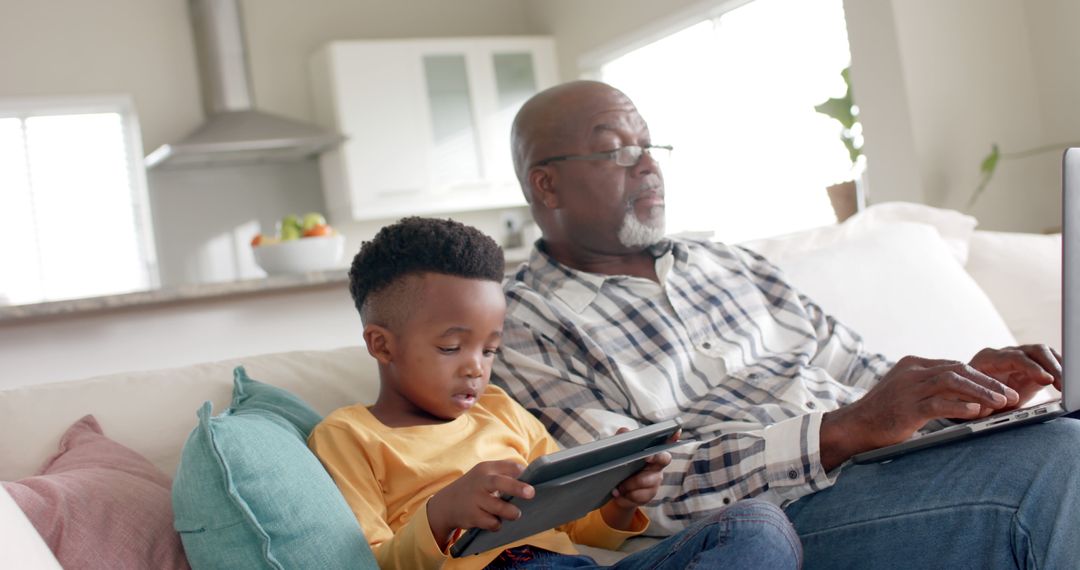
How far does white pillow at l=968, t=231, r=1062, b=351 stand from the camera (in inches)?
94.8

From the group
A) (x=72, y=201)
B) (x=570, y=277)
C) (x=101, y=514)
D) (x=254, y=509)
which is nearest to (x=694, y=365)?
(x=570, y=277)

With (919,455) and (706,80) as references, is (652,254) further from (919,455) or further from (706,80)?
(706,80)

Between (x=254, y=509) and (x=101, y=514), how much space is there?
197 millimetres

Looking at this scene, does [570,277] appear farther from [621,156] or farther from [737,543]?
[737,543]

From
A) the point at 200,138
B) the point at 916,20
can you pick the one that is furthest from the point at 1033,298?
the point at 200,138

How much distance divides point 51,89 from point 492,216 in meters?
2.56

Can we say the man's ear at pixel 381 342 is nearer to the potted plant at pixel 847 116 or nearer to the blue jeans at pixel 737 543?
the blue jeans at pixel 737 543

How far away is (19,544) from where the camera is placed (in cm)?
98

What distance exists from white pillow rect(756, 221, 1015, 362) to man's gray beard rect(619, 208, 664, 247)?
38 centimetres

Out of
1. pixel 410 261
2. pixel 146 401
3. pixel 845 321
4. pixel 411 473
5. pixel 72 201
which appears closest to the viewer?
pixel 411 473

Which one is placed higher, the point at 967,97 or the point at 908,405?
the point at 967,97

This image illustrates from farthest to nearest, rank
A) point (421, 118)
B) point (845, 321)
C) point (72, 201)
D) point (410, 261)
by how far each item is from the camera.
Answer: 1. point (421, 118)
2. point (72, 201)
3. point (845, 321)
4. point (410, 261)

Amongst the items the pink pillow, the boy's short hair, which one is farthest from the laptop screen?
the pink pillow

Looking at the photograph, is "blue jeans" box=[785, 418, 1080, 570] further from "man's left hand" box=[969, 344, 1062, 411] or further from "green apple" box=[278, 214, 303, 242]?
"green apple" box=[278, 214, 303, 242]
